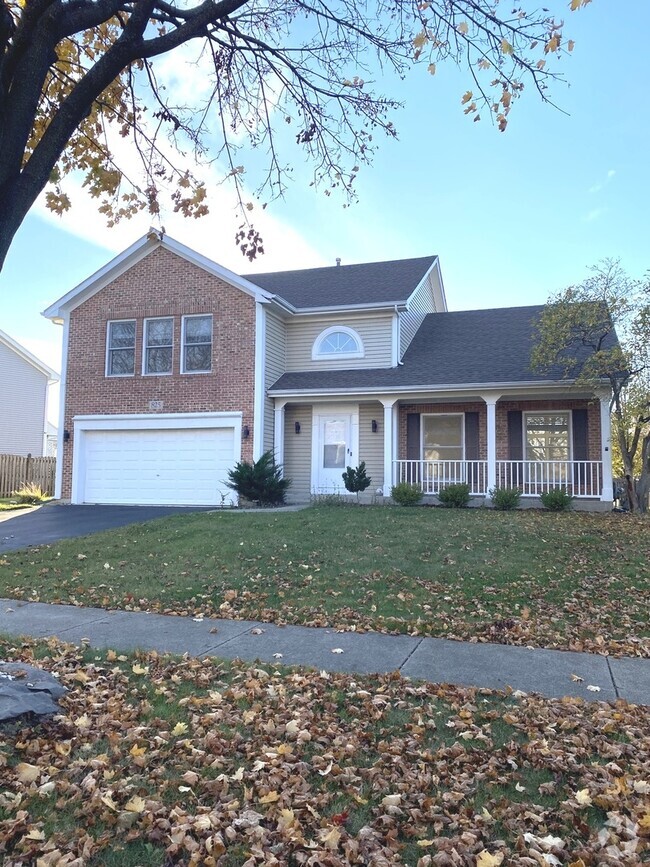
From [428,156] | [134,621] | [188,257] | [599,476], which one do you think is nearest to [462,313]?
[599,476]

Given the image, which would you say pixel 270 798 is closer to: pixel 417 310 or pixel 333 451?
pixel 333 451

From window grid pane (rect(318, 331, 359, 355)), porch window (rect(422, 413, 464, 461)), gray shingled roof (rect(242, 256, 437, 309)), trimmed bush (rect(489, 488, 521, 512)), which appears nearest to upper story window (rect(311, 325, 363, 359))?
window grid pane (rect(318, 331, 359, 355))

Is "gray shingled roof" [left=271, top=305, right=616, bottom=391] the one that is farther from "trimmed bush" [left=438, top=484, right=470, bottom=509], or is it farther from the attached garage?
"trimmed bush" [left=438, top=484, right=470, bottom=509]

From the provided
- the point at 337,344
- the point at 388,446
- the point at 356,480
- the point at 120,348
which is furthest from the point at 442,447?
the point at 120,348

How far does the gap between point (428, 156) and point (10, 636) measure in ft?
21.6

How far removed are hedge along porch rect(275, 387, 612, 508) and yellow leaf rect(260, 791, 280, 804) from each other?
537 inches

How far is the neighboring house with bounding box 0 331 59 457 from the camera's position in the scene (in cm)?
2838

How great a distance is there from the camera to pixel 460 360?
1725cm

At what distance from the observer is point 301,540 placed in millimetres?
10492

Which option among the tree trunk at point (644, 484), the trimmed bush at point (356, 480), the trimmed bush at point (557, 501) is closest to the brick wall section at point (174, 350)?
the trimmed bush at point (356, 480)

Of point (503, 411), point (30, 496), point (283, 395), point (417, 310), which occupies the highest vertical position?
point (417, 310)

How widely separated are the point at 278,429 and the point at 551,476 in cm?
737

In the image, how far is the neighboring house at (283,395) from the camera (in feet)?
54.5

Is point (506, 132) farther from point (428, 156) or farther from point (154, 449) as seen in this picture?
point (154, 449)
